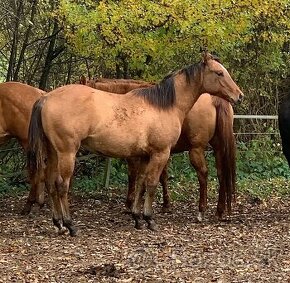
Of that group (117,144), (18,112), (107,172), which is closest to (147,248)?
(117,144)

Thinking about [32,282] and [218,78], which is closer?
[32,282]

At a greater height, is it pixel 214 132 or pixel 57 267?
pixel 214 132

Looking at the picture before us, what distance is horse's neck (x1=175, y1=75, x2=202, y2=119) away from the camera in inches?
294

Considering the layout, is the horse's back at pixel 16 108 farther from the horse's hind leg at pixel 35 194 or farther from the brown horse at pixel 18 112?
the horse's hind leg at pixel 35 194

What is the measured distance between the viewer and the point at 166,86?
7.43 meters

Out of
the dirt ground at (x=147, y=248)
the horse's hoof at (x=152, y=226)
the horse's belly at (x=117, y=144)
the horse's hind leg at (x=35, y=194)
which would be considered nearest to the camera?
the dirt ground at (x=147, y=248)

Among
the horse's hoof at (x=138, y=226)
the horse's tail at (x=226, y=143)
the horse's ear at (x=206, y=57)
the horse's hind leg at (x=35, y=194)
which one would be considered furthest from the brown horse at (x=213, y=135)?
the horse's hind leg at (x=35, y=194)

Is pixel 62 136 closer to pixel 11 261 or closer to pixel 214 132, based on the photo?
pixel 11 261

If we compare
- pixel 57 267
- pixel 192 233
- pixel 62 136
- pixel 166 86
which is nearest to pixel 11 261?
pixel 57 267

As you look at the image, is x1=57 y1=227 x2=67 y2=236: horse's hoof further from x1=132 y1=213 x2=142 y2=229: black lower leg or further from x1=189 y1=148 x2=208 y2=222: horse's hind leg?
x1=189 y1=148 x2=208 y2=222: horse's hind leg

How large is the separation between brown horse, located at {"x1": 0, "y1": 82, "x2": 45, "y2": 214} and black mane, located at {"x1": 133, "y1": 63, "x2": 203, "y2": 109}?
5.71ft

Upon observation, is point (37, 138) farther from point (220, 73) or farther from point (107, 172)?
point (107, 172)

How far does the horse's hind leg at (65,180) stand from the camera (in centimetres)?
672

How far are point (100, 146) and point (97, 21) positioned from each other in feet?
7.53
